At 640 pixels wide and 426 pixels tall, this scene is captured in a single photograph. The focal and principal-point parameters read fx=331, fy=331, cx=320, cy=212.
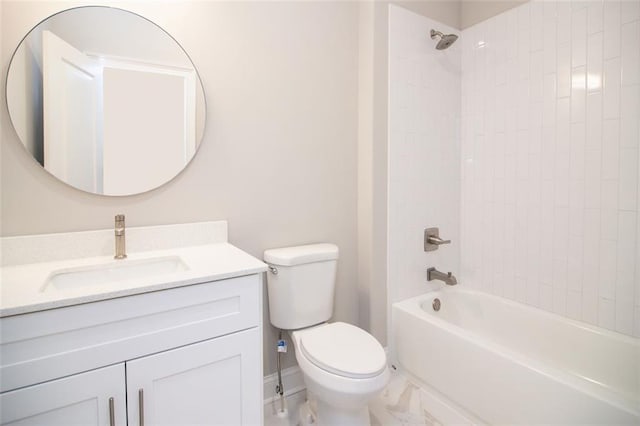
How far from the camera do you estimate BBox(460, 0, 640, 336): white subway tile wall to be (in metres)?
1.56

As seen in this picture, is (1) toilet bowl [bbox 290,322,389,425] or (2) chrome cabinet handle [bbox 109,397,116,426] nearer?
(2) chrome cabinet handle [bbox 109,397,116,426]

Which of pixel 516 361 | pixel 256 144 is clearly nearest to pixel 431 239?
pixel 516 361

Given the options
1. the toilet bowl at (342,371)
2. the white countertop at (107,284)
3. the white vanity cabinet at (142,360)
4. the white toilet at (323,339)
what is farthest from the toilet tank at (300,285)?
the white vanity cabinet at (142,360)

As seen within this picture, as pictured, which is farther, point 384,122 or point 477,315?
point 477,315

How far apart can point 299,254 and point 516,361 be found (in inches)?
41.1

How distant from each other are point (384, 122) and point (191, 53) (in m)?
1.06

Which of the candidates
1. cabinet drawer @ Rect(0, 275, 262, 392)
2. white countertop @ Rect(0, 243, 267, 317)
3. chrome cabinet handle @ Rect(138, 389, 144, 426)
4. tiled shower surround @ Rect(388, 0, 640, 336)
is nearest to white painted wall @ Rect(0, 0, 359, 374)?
→ white countertop @ Rect(0, 243, 267, 317)

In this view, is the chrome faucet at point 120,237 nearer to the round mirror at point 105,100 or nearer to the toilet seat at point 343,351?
the round mirror at point 105,100

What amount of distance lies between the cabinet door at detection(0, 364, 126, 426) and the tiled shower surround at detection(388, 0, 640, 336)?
4.83 ft

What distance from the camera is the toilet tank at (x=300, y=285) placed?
1.60m

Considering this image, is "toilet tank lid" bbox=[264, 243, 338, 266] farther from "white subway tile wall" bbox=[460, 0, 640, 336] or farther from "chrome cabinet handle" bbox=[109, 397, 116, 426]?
"white subway tile wall" bbox=[460, 0, 640, 336]

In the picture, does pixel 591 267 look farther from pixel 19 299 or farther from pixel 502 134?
pixel 19 299

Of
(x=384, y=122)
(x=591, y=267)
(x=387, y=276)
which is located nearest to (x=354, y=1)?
(x=384, y=122)

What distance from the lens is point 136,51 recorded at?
138cm
